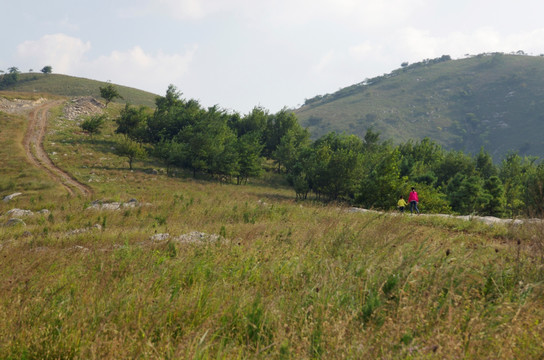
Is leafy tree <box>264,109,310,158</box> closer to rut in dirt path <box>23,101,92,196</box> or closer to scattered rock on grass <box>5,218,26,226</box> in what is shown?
rut in dirt path <box>23,101,92,196</box>

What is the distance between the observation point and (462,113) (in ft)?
561

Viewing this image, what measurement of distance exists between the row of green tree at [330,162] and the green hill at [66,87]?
49.7 meters

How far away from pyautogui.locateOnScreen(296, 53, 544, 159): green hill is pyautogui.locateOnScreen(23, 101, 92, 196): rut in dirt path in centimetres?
11924

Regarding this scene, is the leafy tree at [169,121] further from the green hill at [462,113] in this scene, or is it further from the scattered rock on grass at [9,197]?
the green hill at [462,113]

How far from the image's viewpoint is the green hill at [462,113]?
144250 mm

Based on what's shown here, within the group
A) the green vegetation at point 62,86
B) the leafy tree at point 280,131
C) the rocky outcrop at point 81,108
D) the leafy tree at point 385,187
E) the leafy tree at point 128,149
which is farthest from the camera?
the green vegetation at point 62,86

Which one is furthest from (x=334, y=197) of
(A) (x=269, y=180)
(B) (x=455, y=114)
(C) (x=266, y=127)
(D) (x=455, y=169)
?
(B) (x=455, y=114)

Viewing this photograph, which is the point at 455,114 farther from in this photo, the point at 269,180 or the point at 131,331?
the point at 131,331

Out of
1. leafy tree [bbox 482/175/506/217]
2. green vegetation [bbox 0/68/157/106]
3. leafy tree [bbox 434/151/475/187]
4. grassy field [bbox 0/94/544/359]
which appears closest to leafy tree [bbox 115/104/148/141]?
leafy tree [bbox 434/151/475/187]

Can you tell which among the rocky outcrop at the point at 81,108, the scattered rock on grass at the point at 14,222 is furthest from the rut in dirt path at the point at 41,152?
the scattered rock on grass at the point at 14,222

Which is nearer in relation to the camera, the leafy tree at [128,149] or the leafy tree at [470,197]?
the leafy tree at [470,197]

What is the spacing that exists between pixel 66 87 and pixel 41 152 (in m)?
78.7

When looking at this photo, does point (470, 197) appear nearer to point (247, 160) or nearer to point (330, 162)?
point (330, 162)

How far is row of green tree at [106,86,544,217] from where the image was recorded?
1145 inches
